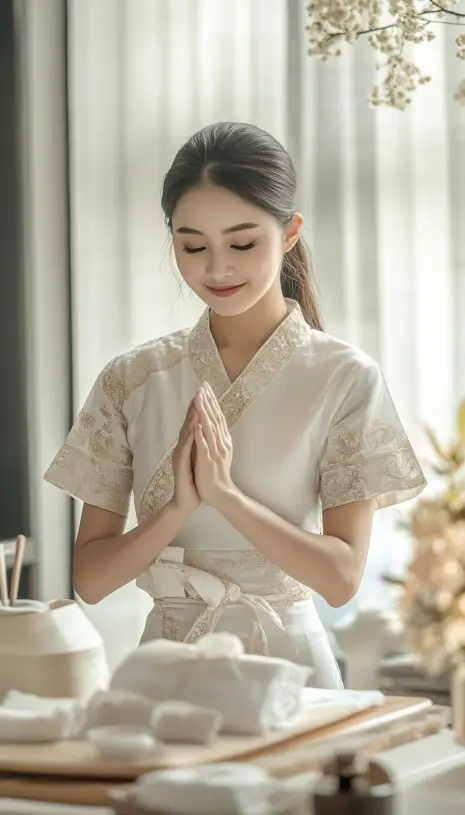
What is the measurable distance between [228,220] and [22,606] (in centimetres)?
71

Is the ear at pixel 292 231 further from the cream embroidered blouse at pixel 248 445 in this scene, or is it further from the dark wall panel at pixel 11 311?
the dark wall panel at pixel 11 311

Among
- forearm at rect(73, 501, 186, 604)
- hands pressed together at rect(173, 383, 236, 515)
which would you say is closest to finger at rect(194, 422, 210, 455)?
hands pressed together at rect(173, 383, 236, 515)

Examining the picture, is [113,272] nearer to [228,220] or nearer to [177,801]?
[228,220]

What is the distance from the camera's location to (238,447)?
2131 mm

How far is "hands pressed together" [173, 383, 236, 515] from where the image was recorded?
76.4 inches

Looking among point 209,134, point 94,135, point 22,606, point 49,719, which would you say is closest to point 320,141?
point 94,135

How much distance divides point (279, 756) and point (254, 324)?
1067mm

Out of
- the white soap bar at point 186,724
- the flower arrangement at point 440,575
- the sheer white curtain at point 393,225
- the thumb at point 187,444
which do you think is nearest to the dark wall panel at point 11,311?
the sheer white curtain at point 393,225

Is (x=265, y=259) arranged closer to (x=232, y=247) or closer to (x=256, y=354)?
(x=232, y=247)

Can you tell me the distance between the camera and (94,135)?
13.7 feet

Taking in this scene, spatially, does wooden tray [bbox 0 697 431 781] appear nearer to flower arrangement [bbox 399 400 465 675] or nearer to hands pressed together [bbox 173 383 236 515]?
flower arrangement [bbox 399 400 465 675]

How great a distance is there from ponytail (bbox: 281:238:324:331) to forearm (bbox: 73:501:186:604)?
0.52 meters

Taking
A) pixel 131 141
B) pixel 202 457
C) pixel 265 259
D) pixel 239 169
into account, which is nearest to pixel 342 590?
pixel 202 457

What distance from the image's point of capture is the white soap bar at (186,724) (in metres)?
1.28
